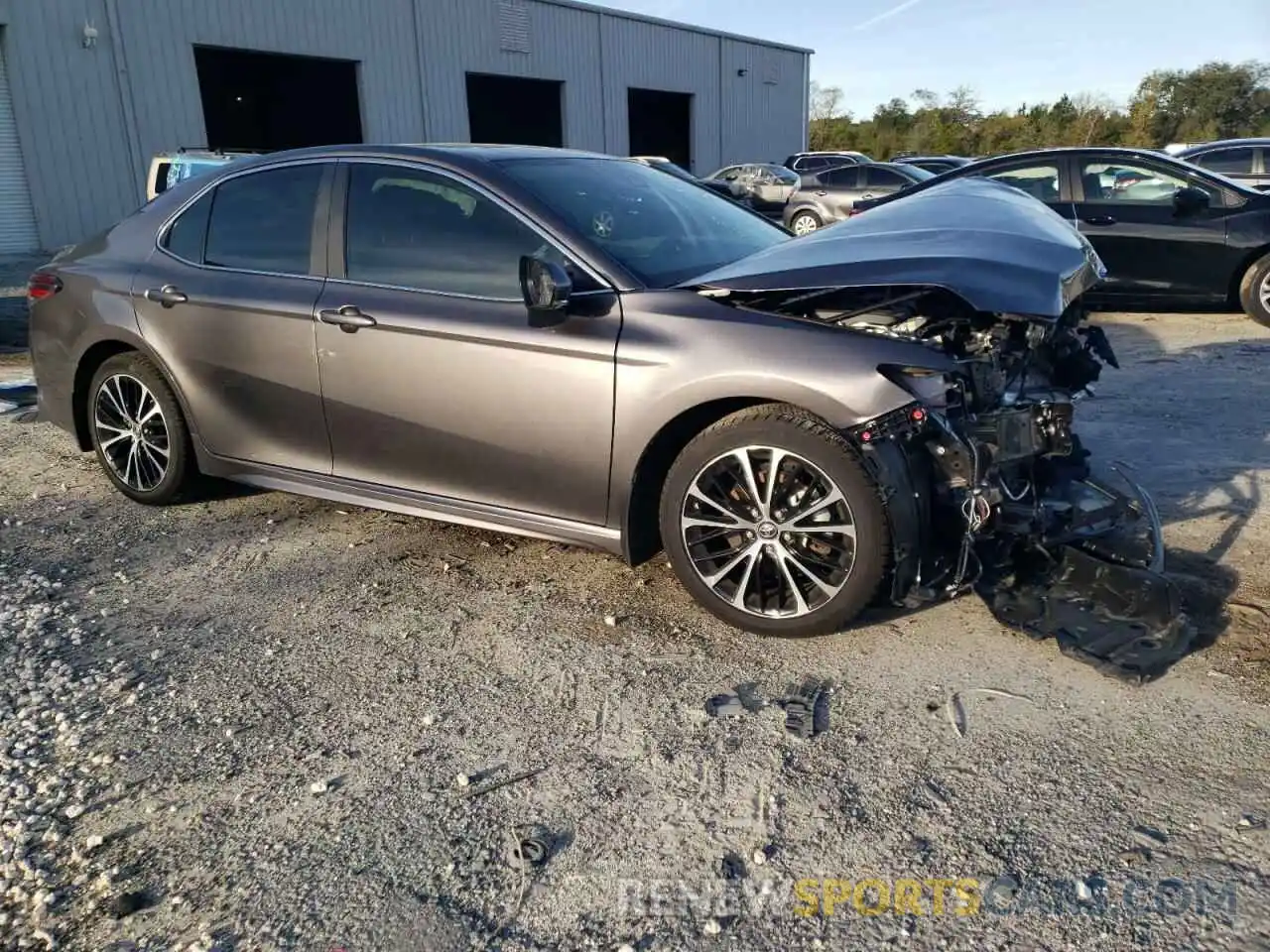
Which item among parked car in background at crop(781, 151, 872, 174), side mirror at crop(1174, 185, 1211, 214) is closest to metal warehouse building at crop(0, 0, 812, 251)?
parked car in background at crop(781, 151, 872, 174)

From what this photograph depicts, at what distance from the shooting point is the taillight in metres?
4.96

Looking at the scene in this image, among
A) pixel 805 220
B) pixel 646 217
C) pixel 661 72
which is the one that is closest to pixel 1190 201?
pixel 646 217

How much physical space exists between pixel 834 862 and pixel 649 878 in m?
0.44

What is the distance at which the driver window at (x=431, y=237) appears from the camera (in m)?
3.68

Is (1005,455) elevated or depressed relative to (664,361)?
depressed

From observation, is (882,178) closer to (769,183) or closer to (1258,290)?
(769,183)

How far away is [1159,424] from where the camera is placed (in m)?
5.64

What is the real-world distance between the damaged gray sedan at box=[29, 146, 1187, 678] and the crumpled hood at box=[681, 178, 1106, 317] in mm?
15

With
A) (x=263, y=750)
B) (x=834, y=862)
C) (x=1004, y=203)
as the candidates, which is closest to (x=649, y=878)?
(x=834, y=862)

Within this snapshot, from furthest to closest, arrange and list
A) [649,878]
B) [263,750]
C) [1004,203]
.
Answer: [1004,203]
[263,750]
[649,878]

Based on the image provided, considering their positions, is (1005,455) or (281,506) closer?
(1005,455)

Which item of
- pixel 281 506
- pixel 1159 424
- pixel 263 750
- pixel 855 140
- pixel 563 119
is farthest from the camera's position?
pixel 855 140

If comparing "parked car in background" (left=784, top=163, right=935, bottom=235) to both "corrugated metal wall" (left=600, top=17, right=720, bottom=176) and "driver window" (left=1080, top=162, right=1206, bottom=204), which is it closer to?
"driver window" (left=1080, top=162, right=1206, bottom=204)

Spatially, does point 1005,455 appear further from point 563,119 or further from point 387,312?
point 563,119
